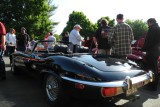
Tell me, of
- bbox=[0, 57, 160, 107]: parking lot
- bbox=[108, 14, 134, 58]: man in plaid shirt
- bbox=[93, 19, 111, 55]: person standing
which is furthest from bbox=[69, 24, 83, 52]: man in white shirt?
bbox=[0, 57, 160, 107]: parking lot

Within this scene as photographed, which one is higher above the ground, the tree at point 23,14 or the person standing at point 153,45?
the tree at point 23,14

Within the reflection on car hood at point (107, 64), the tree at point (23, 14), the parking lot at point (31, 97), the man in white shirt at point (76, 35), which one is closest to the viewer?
the reflection on car hood at point (107, 64)

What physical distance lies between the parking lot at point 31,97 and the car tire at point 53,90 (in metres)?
0.20

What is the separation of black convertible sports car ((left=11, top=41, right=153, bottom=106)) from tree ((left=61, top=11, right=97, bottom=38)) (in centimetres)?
5383

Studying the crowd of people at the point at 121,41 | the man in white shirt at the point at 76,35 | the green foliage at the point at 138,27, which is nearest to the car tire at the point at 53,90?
the crowd of people at the point at 121,41

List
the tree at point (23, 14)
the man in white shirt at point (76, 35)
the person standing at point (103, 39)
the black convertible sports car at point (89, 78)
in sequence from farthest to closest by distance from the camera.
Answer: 1. the tree at point (23, 14)
2. the man in white shirt at point (76, 35)
3. the person standing at point (103, 39)
4. the black convertible sports car at point (89, 78)

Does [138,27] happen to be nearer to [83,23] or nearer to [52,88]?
[83,23]

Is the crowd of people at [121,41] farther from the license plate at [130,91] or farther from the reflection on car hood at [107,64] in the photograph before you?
the license plate at [130,91]

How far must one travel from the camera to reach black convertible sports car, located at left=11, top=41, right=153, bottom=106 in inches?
137

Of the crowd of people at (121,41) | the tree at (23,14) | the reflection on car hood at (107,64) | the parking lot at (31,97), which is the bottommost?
the parking lot at (31,97)

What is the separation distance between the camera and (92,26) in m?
59.3

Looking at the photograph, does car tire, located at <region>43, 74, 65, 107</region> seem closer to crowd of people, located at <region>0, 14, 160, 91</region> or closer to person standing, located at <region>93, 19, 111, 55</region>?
crowd of people, located at <region>0, 14, 160, 91</region>

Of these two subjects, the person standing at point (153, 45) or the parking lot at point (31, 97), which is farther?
the person standing at point (153, 45)

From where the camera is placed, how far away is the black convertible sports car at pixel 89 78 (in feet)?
11.4
